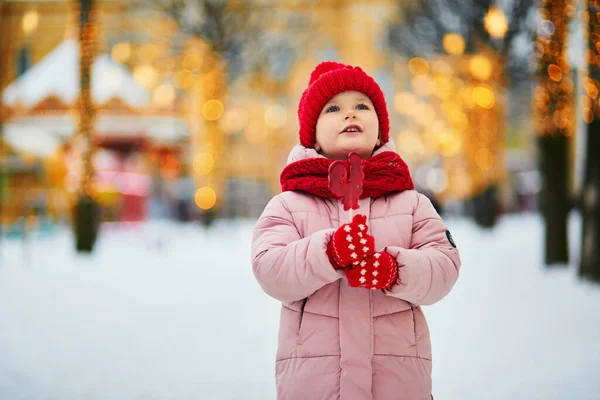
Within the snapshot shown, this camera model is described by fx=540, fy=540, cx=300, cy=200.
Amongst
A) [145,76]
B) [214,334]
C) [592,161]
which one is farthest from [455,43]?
[214,334]

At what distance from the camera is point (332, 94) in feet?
5.95

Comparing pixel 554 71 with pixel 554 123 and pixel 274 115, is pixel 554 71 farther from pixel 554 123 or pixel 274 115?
pixel 274 115

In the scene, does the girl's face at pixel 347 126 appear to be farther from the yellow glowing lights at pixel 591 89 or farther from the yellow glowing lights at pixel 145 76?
the yellow glowing lights at pixel 145 76

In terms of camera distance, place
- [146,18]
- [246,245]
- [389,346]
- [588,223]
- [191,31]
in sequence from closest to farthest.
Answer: [389,346]
[588,223]
[246,245]
[191,31]
[146,18]

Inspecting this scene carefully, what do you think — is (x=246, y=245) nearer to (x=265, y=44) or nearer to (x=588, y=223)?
(x=588, y=223)

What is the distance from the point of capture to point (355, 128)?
5.75ft

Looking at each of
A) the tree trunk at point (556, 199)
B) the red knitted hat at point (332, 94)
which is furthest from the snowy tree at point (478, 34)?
the red knitted hat at point (332, 94)

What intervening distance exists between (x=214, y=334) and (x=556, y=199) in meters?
4.75

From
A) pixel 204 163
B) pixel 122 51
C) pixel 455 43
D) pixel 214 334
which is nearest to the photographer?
pixel 214 334

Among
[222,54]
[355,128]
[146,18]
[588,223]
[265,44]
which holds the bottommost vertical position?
[588,223]

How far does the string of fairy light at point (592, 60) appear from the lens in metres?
5.26

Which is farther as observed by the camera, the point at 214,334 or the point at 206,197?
the point at 206,197

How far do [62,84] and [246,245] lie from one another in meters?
4.77

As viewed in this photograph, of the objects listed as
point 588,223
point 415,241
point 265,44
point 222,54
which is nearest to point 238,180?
point 265,44
